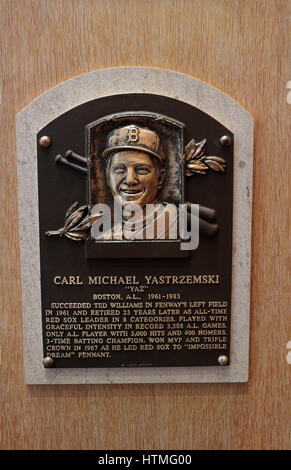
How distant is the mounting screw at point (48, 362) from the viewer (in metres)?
1.52

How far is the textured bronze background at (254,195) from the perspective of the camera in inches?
55.7

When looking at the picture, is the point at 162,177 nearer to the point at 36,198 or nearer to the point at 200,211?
the point at 200,211

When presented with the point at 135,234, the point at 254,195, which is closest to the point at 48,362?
the point at 135,234

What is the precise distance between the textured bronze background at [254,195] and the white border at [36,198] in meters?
0.06

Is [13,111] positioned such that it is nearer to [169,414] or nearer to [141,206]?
[141,206]

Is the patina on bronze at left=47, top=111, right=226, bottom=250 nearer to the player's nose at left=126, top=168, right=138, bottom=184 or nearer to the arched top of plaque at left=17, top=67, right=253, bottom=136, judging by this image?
the player's nose at left=126, top=168, right=138, bottom=184

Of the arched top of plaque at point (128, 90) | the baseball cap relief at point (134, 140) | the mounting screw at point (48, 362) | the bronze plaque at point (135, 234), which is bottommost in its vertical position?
the mounting screw at point (48, 362)

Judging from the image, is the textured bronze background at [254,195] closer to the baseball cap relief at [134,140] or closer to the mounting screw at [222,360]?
the mounting screw at [222,360]

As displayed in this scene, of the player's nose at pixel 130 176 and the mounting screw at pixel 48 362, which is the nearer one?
the player's nose at pixel 130 176

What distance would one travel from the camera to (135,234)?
4.74 ft

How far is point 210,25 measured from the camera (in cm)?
142

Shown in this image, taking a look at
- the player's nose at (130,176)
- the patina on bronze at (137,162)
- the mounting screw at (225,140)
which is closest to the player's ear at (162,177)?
the patina on bronze at (137,162)

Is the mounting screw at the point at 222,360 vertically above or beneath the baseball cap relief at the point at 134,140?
beneath

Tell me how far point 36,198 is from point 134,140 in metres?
0.49
